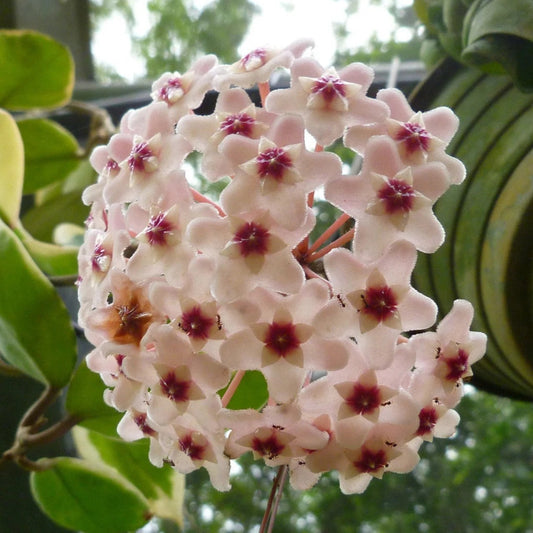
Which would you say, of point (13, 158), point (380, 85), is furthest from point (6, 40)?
point (380, 85)

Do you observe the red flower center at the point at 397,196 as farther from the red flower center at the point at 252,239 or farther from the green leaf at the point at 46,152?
the green leaf at the point at 46,152

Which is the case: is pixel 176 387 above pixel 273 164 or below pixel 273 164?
below

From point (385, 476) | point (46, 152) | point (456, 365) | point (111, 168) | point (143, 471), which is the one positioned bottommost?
point (385, 476)

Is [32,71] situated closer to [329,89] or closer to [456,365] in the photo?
[329,89]

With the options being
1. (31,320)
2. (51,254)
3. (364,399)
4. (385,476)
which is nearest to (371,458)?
(364,399)

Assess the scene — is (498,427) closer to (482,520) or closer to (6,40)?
(482,520)

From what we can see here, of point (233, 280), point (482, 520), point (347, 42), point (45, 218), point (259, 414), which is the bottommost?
point (482, 520)

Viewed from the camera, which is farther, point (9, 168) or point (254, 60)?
point (9, 168)

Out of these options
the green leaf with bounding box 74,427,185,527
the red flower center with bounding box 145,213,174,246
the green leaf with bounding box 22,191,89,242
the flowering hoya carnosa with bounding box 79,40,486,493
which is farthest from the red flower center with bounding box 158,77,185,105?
the green leaf with bounding box 22,191,89,242
